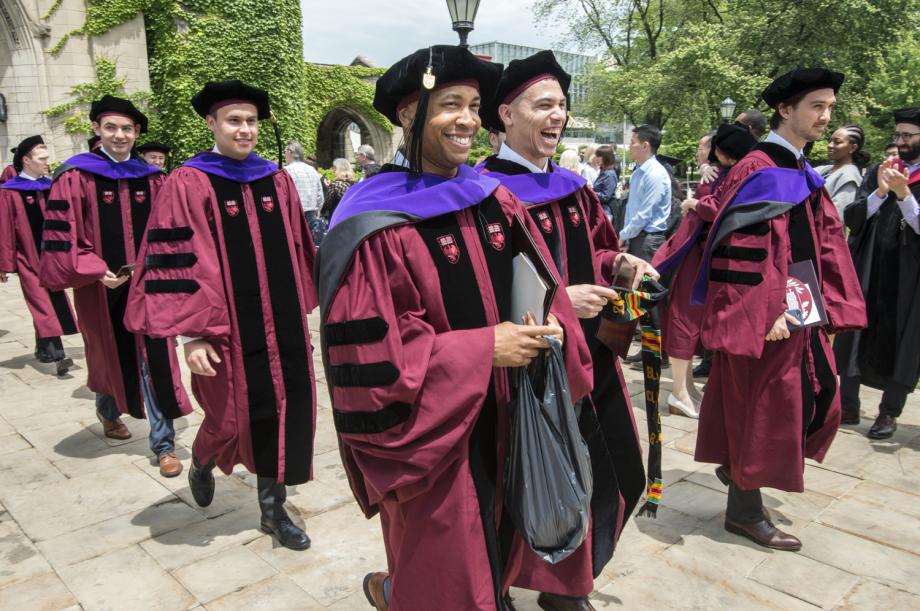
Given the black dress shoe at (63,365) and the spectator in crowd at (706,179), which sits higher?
the spectator in crowd at (706,179)

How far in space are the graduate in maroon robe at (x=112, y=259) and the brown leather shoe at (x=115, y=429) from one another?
0.93 ft

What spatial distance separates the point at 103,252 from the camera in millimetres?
4508

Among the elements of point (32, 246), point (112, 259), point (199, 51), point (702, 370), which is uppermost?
point (199, 51)

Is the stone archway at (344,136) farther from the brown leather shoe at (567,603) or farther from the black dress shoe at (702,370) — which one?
the brown leather shoe at (567,603)

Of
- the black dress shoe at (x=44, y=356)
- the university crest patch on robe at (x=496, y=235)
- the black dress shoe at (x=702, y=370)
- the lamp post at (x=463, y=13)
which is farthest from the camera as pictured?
the black dress shoe at (x=44, y=356)

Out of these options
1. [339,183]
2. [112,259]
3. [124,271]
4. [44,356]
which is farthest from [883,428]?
[44,356]

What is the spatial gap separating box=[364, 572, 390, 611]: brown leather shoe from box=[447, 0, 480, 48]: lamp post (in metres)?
5.22

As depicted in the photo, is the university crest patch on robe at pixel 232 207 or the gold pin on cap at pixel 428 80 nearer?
the gold pin on cap at pixel 428 80

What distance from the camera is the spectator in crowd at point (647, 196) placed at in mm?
6383

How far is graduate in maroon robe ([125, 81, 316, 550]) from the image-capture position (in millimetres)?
3242

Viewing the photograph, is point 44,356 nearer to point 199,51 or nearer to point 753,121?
point 753,121

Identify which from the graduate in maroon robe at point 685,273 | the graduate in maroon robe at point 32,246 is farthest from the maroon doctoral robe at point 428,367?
the graduate in maroon robe at point 32,246

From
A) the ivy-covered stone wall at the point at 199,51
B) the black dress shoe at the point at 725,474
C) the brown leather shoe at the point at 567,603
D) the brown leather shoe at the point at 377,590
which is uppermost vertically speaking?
the ivy-covered stone wall at the point at 199,51

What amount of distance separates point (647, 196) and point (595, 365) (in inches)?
155
